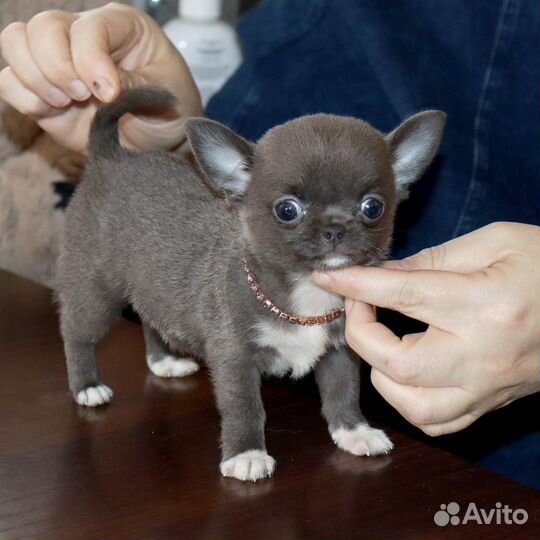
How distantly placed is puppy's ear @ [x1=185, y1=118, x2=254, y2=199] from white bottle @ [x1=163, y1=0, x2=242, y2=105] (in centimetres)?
95

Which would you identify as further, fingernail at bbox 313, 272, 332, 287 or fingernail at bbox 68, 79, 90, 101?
fingernail at bbox 68, 79, 90, 101

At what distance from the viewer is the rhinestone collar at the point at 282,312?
1398mm

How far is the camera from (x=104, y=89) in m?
1.62

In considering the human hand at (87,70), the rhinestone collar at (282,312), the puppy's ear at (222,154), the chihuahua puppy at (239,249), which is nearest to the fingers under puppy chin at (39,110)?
the human hand at (87,70)

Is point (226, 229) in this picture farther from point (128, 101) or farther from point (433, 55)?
point (433, 55)

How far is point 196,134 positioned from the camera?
1392 millimetres

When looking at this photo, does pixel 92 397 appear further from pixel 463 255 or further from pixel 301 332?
pixel 463 255

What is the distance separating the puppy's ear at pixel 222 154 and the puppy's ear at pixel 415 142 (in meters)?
0.23

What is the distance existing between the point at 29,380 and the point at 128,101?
0.55 m

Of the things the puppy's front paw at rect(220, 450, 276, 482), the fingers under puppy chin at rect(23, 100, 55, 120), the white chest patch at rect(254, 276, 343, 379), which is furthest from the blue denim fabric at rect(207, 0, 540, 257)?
the puppy's front paw at rect(220, 450, 276, 482)

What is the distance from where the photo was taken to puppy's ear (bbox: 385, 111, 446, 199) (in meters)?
1.39

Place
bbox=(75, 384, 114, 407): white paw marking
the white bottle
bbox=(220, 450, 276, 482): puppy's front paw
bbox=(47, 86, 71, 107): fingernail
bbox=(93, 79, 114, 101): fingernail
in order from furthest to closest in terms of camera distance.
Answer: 1. the white bottle
2. bbox=(47, 86, 71, 107): fingernail
3. bbox=(93, 79, 114, 101): fingernail
4. bbox=(75, 384, 114, 407): white paw marking
5. bbox=(220, 450, 276, 482): puppy's front paw

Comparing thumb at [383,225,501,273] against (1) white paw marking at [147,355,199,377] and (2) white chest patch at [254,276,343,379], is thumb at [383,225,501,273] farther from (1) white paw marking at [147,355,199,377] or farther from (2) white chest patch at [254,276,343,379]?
(1) white paw marking at [147,355,199,377]

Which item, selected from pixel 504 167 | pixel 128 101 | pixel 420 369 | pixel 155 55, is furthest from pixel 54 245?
pixel 420 369
